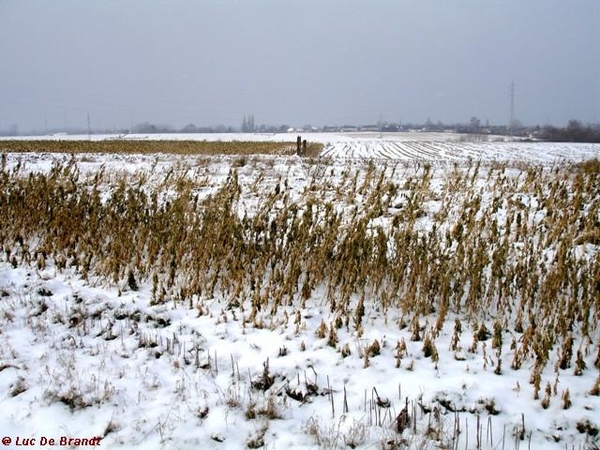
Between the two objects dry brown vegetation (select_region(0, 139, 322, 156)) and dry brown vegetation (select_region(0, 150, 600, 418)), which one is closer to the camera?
dry brown vegetation (select_region(0, 150, 600, 418))

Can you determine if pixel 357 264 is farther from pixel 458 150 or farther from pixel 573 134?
pixel 573 134

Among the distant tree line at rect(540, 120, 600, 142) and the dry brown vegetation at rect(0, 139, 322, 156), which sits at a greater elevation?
the distant tree line at rect(540, 120, 600, 142)

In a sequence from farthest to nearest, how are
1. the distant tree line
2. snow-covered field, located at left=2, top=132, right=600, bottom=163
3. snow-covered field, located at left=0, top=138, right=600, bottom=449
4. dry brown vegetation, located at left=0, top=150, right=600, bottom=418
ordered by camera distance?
the distant tree line < snow-covered field, located at left=2, top=132, right=600, bottom=163 < dry brown vegetation, located at left=0, top=150, right=600, bottom=418 < snow-covered field, located at left=0, top=138, right=600, bottom=449

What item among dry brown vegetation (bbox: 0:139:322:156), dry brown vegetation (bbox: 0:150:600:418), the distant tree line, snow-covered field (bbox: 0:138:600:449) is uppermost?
the distant tree line

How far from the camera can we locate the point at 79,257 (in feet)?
19.4

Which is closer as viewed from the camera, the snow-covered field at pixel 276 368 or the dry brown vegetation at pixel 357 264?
the snow-covered field at pixel 276 368

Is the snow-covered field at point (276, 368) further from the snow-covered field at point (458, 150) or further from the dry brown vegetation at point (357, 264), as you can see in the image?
the snow-covered field at point (458, 150)

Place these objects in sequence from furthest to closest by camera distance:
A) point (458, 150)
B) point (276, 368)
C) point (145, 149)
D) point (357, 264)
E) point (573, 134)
→ point (573, 134) < point (458, 150) < point (145, 149) < point (357, 264) < point (276, 368)

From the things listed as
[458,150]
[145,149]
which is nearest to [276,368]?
[145,149]

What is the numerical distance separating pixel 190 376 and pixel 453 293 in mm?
3024

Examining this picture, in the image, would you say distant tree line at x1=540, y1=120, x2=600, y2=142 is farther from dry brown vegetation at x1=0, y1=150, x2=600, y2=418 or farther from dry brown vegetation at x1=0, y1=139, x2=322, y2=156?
dry brown vegetation at x1=0, y1=150, x2=600, y2=418

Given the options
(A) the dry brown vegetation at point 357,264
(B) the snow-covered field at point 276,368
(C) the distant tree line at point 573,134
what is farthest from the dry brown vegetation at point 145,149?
(C) the distant tree line at point 573,134

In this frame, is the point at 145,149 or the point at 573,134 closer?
the point at 145,149

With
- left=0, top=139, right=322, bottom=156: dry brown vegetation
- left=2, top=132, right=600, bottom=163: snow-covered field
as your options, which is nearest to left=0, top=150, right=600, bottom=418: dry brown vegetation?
left=2, top=132, right=600, bottom=163: snow-covered field
